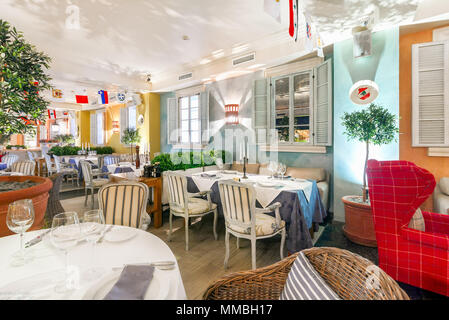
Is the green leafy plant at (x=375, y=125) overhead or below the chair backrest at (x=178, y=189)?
overhead

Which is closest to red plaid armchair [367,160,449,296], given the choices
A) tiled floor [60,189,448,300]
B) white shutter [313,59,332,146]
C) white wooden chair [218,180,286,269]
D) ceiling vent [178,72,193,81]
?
tiled floor [60,189,448,300]

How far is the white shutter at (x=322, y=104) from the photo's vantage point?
3801 millimetres

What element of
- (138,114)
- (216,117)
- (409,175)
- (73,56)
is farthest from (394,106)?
(138,114)

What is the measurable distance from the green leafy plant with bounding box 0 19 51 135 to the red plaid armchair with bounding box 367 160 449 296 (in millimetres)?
2751

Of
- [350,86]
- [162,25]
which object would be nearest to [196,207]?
[350,86]

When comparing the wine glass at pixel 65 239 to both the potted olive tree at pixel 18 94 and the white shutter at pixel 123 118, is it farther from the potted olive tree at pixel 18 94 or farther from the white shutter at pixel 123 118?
the white shutter at pixel 123 118

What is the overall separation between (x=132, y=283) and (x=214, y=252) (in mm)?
2027

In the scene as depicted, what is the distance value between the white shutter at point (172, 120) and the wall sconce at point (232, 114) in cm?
232

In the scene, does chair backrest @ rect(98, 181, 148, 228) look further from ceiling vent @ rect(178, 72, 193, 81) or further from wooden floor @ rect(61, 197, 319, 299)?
ceiling vent @ rect(178, 72, 193, 81)

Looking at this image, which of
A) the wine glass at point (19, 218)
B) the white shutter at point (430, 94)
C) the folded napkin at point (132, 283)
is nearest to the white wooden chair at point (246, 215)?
the folded napkin at point (132, 283)

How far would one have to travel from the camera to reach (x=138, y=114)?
7.76 meters

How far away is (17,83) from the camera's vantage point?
5.21ft

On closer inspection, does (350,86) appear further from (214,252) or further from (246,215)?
(214,252)

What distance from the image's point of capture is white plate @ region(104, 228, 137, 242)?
1082mm
